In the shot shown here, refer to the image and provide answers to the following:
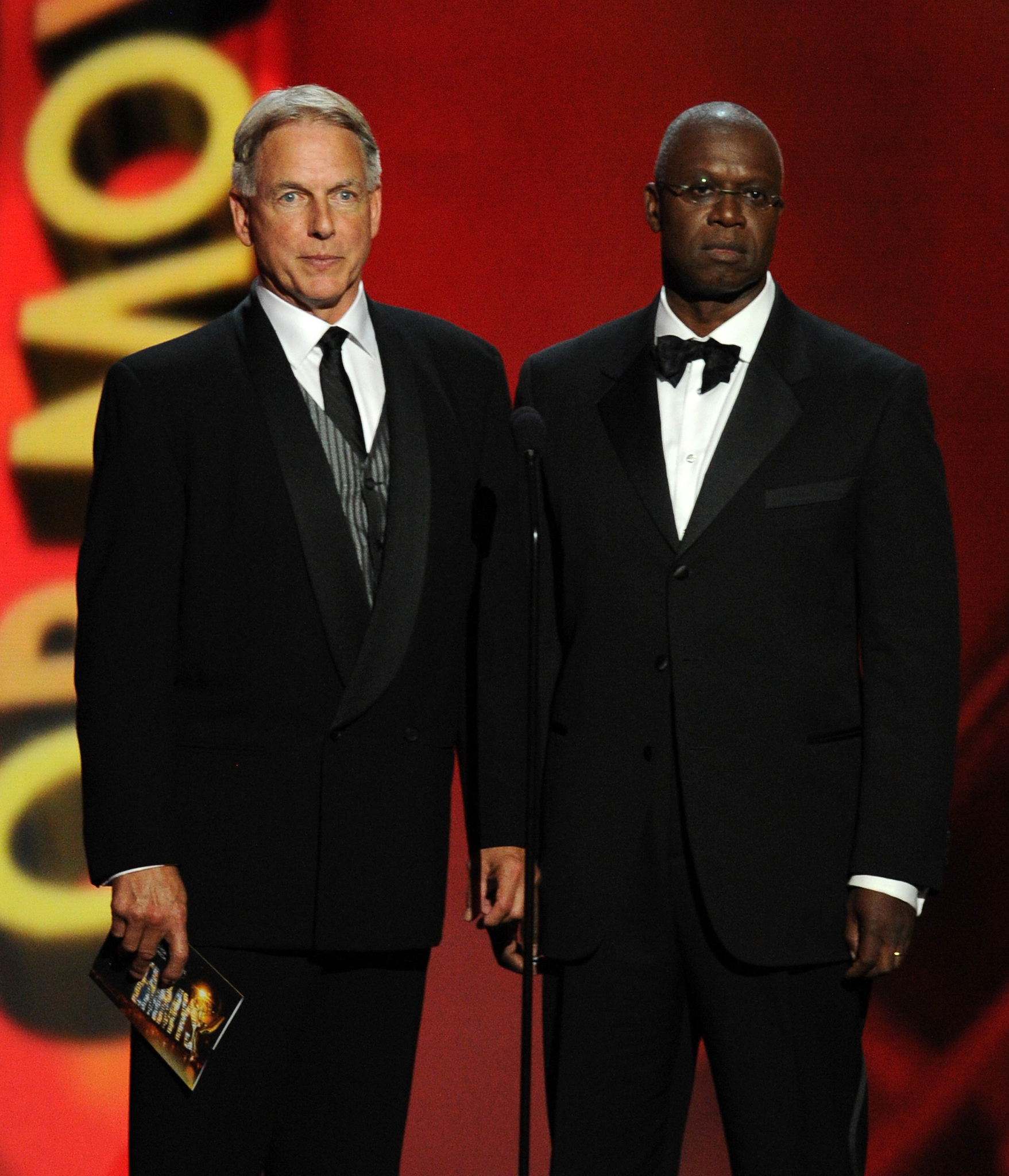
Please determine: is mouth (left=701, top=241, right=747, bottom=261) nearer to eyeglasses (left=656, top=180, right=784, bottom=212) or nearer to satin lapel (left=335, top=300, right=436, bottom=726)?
eyeglasses (left=656, top=180, right=784, bottom=212)

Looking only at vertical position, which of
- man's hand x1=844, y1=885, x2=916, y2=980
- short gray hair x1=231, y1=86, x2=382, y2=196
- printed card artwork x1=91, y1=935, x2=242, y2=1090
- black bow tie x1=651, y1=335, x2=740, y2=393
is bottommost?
printed card artwork x1=91, y1=935, x2=242, y2=1090

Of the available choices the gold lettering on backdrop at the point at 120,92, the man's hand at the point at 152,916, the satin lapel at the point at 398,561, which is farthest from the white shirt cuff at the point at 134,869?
the gold lettering on backdrop at the point at 120,92

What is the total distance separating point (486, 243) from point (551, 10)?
0.44 m

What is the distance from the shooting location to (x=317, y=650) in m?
2.10

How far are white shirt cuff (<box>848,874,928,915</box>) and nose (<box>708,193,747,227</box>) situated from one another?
0.87 m

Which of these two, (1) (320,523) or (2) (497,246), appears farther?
(2) (497,246)

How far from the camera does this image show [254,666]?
6.88ft

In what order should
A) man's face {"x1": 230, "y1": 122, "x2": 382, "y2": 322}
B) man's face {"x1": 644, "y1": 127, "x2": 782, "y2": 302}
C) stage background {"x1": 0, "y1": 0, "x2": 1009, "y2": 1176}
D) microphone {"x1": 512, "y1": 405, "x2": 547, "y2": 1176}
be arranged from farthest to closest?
1. stage background {"x1": 0, "y1": 0, "x2": 1009, "y2": 1176}
2. man's face {"x1": 644, "y1": 127, "x2": 782, "y2": 302}
3. man's face {"x1": 230, "y1": 122, "x2": 382, "y2": 322}
4. microphone {"x1": 512, "y1": 405, "x2": 547, "y2": 1176}

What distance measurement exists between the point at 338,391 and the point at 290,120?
1.16 feet

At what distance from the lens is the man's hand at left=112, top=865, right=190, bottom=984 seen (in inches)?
81.3

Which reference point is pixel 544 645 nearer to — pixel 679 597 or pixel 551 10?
pixel 679 597

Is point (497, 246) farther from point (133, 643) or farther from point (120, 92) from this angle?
point (133, 643)

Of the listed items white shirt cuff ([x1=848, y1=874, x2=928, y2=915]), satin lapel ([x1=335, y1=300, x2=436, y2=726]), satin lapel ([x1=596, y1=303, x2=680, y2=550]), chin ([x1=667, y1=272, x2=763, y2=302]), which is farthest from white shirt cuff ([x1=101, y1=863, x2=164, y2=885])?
chin ([x1=667, y1=272, x2=763, y2=302])

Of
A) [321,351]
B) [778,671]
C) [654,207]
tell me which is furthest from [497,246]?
[778,671]
